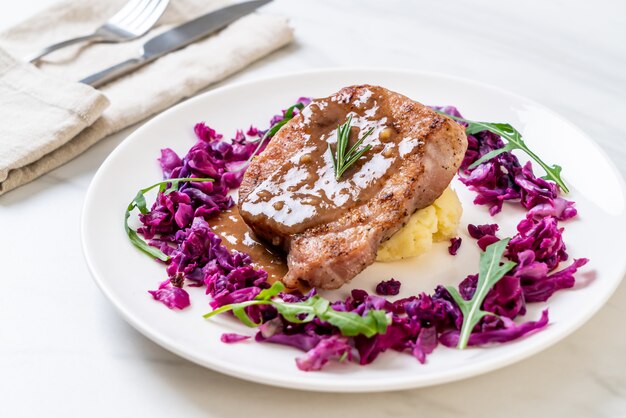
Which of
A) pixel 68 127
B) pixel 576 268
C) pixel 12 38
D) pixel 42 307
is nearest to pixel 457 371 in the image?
pixel 576 268

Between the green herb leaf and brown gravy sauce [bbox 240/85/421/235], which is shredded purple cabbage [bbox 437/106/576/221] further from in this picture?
the green herb leaf

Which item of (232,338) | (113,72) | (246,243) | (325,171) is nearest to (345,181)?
(325,171)

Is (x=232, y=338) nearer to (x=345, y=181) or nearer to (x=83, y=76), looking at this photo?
(x=345, y=181)

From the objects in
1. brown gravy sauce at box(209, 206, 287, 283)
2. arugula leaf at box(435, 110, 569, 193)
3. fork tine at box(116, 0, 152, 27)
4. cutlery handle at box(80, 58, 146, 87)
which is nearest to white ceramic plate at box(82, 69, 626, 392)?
arugula leaf at box(435, 110, 569, 193)

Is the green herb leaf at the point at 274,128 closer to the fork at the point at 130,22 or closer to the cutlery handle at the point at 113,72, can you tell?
the cutlery handle at the point at 113,72

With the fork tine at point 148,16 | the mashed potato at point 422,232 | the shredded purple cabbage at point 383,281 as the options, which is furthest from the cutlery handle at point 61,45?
the mashed potato at point 422,232

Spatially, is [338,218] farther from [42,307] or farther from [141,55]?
Result: [141,55]
